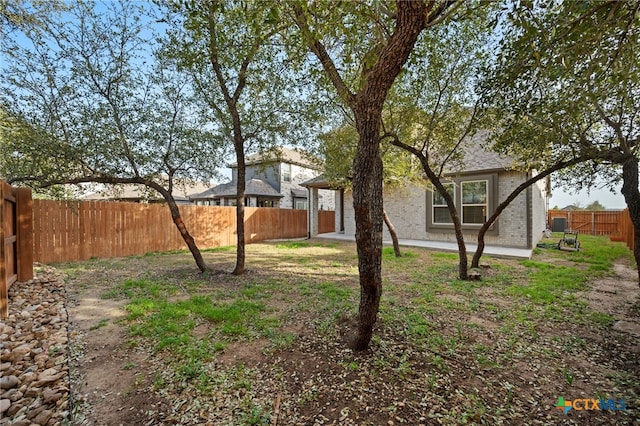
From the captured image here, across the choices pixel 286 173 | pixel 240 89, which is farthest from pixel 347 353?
pixel 286 173

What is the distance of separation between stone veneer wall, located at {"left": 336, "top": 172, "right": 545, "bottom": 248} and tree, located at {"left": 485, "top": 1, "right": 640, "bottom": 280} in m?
4.37

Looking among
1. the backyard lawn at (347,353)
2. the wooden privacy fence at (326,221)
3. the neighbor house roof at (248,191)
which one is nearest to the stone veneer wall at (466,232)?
the wooden privacy fence at (326,221)

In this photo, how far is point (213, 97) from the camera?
19.9 feet

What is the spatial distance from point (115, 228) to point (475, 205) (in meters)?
12.6

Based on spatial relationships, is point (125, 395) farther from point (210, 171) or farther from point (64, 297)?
point (210, 171)

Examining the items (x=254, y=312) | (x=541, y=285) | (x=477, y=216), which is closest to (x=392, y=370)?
(x=254, y=312)

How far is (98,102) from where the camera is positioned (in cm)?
523

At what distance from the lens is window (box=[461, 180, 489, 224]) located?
10203 mm

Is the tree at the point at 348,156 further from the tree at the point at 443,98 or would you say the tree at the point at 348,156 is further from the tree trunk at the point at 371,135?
the tree trunk at the point at 371,135

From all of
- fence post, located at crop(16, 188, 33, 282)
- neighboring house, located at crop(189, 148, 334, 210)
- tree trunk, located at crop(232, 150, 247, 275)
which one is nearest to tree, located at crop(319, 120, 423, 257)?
tree trunk, located at crop(232, 150, 247, 275)

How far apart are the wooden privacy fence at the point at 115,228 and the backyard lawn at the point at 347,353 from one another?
3192 millimetres

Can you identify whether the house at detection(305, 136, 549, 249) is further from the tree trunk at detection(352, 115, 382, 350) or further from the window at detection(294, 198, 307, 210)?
the window at detection(294, 198, 307, 210)

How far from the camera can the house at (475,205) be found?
9531mm

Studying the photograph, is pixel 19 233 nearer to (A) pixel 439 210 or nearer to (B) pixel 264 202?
(A) pixel 439 210
